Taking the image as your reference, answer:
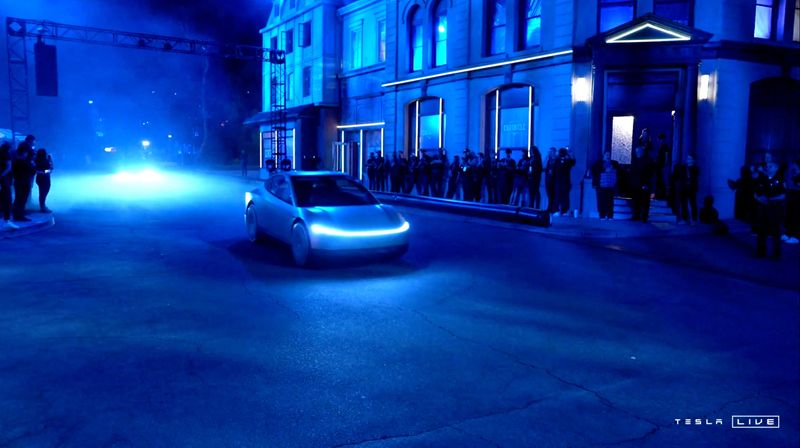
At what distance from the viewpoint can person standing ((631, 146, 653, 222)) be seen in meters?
15.8

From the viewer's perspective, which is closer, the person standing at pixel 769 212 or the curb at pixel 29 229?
the person standing at pixel 769 212

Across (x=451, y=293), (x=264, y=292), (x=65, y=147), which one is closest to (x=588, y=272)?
(x=451, y=293)

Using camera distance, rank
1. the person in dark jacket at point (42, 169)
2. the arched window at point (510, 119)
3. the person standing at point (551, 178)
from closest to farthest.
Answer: the person in dark jacket at point (42, 169) < the person standing at point (551, 178) < the arched window at point (510, 119)

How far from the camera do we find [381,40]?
31.6 meters

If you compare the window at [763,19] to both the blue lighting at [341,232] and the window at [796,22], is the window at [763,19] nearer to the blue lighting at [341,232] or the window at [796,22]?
the window at [796,22]

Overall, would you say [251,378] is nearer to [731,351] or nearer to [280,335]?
[280,335]

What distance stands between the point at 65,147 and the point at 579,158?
6755 centimetres

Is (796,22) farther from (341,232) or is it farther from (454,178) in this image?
(341,232)

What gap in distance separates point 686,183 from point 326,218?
10.8 m

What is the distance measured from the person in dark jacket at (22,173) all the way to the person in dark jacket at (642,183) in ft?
47.7

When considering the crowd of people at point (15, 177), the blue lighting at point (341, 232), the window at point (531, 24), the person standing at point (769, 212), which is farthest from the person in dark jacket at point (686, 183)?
the crowd of people at point (15, 177)

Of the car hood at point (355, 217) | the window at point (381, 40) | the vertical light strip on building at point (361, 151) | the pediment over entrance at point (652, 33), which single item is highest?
the window at point (381, 40)

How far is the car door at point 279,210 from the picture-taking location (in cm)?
1029

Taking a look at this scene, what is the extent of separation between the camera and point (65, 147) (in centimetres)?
7019
